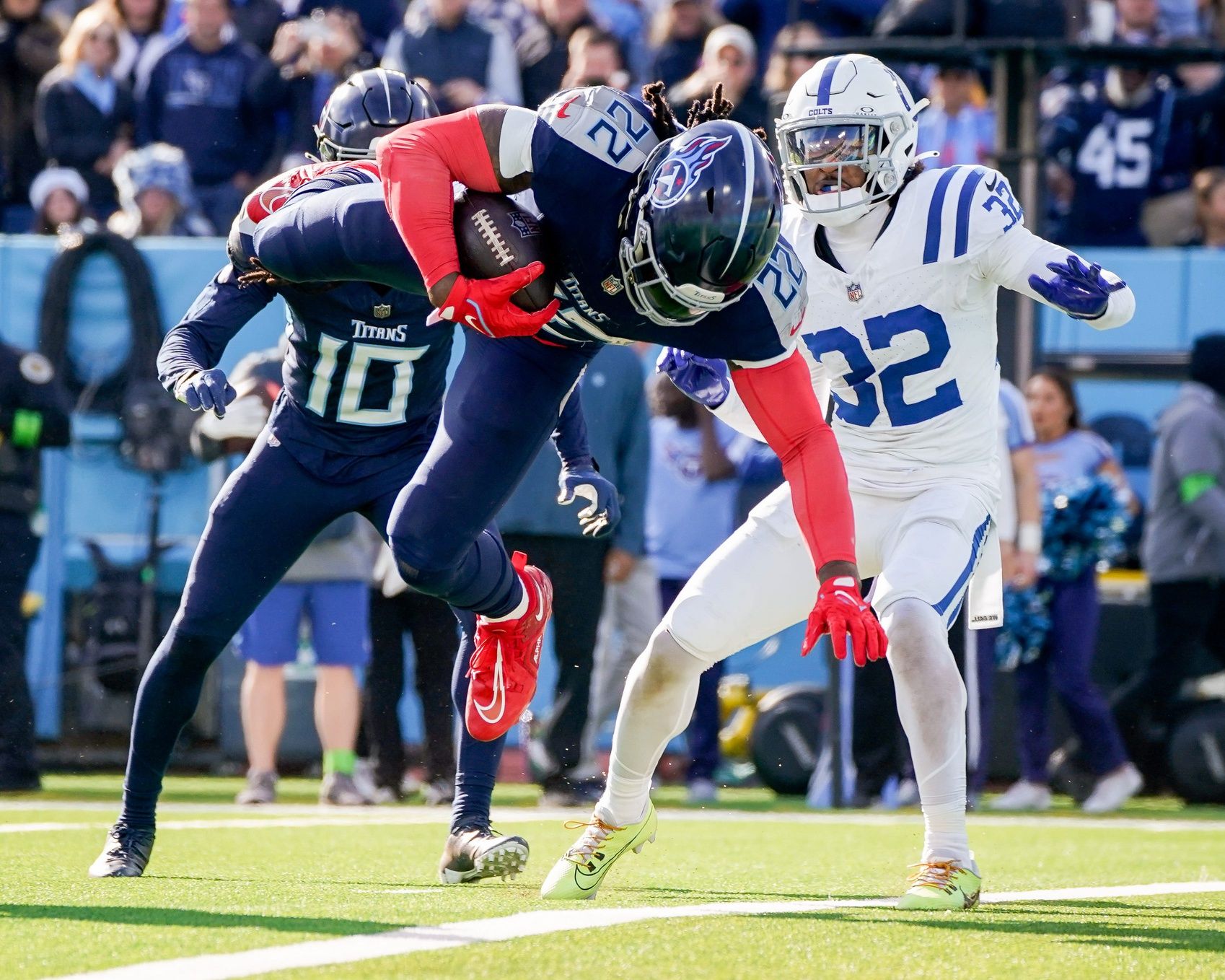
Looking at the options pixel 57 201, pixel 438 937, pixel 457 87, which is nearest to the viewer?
pixel 438 937

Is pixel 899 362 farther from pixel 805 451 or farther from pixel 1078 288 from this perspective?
pixel 805 451

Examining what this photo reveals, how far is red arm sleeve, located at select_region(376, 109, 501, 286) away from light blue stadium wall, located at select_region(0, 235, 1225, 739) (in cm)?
489

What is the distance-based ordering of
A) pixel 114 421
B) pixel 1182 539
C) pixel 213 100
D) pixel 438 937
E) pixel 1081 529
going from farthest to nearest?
pixel 213 100, pixel 114 421, pixel 1182 539, pixel 1081 529, pixel 438 937

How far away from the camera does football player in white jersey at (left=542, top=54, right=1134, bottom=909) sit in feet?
13.8

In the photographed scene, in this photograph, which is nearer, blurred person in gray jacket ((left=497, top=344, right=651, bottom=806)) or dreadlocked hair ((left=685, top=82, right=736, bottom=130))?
dreadlocked hair ((left=685, top=82, right=736, bottom=130))

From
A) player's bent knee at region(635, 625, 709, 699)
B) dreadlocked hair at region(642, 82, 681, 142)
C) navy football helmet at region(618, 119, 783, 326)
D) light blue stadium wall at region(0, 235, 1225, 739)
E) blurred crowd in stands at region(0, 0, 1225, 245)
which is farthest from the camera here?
blurred crowd in stands at region(0, 0, 1225, 245)

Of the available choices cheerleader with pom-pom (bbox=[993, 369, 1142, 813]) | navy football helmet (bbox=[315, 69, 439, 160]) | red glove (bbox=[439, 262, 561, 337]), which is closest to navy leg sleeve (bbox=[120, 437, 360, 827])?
navy football helmet (bbox=[315, 69, 439, 160])

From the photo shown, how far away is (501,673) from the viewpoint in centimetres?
445

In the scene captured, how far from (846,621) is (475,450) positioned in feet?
2.87

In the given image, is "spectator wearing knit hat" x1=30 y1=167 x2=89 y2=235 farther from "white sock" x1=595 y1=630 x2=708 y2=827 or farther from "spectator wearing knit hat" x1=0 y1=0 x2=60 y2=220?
"white sock" x1=595 y1=630 x2=708 y2=827

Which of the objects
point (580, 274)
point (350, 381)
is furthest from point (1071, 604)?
point (580, 274)

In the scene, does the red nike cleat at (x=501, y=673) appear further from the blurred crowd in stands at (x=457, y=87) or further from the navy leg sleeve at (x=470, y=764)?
the blurred crowd in stands at (x=457, y=87)

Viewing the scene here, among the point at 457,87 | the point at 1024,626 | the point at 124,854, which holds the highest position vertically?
the point at 457,87

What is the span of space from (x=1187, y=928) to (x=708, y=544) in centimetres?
424
